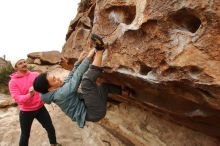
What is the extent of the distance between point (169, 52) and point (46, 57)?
56.4 feet

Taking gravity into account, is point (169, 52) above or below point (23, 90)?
above

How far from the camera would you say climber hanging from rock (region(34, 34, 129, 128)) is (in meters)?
4.95

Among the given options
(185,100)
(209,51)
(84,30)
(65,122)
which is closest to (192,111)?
(185,100)

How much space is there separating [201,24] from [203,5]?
9.0 inches

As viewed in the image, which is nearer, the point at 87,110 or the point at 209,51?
the point at 209,51

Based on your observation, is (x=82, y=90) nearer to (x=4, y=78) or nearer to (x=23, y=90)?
(x=23, y=90)

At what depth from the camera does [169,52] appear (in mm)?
4113

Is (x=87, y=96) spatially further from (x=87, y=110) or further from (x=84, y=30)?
(x=84, y=30)

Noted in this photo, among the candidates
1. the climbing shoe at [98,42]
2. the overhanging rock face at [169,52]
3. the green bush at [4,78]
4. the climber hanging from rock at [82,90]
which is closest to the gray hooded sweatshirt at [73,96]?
the climber hanging from rock at [82,90]

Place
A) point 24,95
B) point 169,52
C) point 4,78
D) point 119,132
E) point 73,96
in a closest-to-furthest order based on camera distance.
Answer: point 169,52 → point 73,96 → point 24,95 → point 119,132 → point 4,78

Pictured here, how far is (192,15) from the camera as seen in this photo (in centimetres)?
388

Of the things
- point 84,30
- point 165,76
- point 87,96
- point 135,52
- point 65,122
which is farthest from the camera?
point 65,122

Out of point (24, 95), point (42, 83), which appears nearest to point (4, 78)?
point (24, 95)

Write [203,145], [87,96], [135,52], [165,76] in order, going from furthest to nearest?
[203,145] < [87,96] < [135,52] < [165,76]
